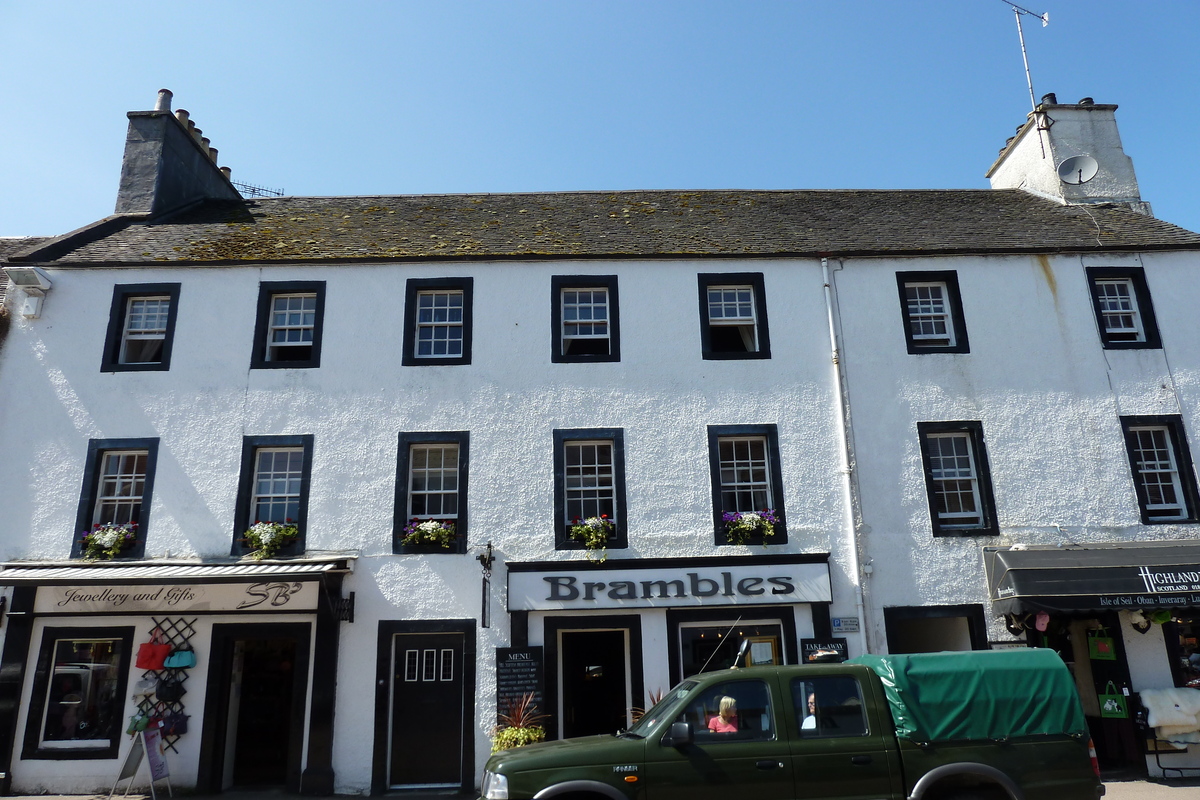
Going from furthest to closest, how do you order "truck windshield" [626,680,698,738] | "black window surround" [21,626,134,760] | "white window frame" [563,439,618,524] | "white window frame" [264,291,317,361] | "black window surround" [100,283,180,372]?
1. "white window frame" [264,291,317,361]
2. "black window surround" [100,283,180,372]
3. "white window frame" [563,439,618,524]
4. "black window surround" [21,626,134,760]
5. "truck windshield" [626,680,698,738]

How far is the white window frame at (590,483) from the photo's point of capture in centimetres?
1340

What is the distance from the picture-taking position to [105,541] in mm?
12602

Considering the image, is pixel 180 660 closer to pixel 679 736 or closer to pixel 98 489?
pixel 98 489

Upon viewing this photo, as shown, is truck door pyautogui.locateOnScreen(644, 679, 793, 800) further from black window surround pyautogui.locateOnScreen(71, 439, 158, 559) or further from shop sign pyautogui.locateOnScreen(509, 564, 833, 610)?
black window surround pyautogui.locateOnScreen(71, 439, 158, 559)

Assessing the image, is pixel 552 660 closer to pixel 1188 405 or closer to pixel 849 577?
pixel 849 577

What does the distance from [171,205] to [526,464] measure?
9.81m

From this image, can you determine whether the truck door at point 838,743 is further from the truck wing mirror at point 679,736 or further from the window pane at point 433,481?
the window pane at point 433,481

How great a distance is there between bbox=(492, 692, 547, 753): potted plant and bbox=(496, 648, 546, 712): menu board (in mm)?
65

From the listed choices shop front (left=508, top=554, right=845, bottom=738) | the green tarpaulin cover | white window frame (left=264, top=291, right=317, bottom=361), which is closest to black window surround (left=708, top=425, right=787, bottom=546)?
shop front (left=508, top=554, right=845, bottom=738)

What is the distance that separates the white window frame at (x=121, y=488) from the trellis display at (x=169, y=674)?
6.13ft

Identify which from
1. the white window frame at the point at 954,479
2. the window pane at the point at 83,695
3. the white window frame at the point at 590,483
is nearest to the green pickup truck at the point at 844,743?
the white window frame at the point at 590,483

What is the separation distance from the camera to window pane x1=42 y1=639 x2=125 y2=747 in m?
12.2

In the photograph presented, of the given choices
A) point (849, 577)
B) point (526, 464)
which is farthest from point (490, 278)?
point (849, 577)

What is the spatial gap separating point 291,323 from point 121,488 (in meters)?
3.81
